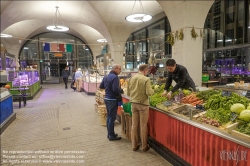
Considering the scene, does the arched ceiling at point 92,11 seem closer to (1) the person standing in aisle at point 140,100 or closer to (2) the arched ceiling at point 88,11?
A: (2) the arched ceiling at point 88,11

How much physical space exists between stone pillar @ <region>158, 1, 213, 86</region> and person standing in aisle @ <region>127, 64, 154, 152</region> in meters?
3.32

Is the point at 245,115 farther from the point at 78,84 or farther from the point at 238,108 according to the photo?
the point at 78,84

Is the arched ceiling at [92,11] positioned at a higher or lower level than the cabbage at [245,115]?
higher

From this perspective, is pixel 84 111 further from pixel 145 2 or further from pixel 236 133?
pixel 145 2

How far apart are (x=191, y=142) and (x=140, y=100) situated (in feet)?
3.74

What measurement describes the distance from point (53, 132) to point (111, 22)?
31.1 ft

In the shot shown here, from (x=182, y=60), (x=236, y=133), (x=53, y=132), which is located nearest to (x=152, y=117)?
(x=236, y=133)

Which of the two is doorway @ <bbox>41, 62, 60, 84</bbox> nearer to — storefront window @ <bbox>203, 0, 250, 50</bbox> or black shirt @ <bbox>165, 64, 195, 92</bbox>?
storefront window @ <bbox>203, 0, 250, 50</bbox>

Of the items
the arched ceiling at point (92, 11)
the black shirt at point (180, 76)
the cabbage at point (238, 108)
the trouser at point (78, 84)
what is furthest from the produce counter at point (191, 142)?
the trouser at point (78, 84)

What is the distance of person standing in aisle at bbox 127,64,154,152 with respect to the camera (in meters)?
3.29

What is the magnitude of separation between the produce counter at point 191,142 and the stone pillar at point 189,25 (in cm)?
333

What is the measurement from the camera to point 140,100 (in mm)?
3324

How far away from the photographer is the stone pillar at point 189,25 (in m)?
5.92

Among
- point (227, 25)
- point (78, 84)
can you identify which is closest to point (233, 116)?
point (227, 25)
